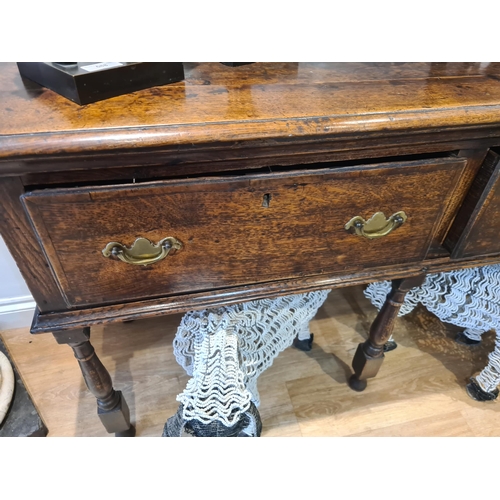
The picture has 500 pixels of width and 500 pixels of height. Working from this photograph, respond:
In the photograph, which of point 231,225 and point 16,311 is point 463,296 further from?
point 16,311

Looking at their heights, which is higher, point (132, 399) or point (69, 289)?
point (69, 289)

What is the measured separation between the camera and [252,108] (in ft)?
1.54

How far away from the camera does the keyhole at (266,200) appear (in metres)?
0.51

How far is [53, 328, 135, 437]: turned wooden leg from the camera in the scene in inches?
24.4

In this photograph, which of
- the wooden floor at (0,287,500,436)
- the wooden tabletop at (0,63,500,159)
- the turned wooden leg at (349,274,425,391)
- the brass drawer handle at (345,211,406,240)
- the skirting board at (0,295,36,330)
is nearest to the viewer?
the wooden tabletop at (0,63,500,159)

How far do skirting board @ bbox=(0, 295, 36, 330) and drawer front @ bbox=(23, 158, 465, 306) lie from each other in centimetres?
64

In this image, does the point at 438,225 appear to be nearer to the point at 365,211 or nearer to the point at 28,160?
the point at 365,211

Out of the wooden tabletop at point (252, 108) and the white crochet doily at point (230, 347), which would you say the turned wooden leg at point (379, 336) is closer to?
the white crochet doily at point (230, 347)

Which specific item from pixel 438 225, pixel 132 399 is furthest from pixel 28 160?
pixel 132 399

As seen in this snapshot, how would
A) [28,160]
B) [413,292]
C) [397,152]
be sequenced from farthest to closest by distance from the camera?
[413,292] → [397,152] → [28,160]

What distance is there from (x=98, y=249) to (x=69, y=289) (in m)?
0.08

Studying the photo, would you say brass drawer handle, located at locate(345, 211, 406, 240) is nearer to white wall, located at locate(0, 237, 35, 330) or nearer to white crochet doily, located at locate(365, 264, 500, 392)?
white crochet doily, located at locate(365, 264, 500, 392)

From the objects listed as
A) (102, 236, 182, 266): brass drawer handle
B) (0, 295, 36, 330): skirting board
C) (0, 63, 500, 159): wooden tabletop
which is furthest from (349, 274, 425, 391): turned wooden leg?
(0, 295, 36, 330): skirting board

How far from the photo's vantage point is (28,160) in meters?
0.41
